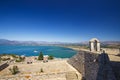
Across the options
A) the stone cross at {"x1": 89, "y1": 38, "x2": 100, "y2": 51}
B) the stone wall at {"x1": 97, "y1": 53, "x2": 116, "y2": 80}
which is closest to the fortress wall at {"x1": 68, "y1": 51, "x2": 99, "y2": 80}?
the stone cross at {"x1": 89, "y1": 38, "x2": 100, "y2": 51}

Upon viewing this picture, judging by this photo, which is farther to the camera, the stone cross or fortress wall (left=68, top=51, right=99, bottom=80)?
the stone cross

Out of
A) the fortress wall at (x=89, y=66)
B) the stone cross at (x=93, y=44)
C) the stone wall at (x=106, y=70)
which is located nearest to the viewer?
the stone wall at (x=106, y=70)

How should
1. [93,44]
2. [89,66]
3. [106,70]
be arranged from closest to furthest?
[106,70]
[89,66]
[93,44]

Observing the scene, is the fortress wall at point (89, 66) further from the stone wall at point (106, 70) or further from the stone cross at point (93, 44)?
the stone wall at point (106, 70)

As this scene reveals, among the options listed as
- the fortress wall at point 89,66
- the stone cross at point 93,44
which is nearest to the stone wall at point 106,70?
the fortress wall at point 89,66

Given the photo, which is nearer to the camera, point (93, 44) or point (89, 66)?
point (89, 66)

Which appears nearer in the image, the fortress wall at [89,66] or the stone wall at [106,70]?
the stone wall at [106,70]

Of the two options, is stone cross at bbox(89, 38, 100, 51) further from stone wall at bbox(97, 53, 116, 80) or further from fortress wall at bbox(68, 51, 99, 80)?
stone wall at bbox(97, 53, 116, 80)

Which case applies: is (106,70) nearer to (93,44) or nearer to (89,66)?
(89,66)

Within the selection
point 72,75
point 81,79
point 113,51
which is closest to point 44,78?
point 72,75

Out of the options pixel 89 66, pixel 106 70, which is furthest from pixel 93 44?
pixel 106 70

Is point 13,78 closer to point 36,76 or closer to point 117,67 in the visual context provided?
point 36,76

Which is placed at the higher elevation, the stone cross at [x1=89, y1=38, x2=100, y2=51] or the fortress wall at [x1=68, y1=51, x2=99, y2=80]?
the stone cross at [x1=89, y1=38, x2=100, y2=51]

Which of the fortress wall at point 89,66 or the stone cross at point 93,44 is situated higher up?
the stone cross at point 93,44
